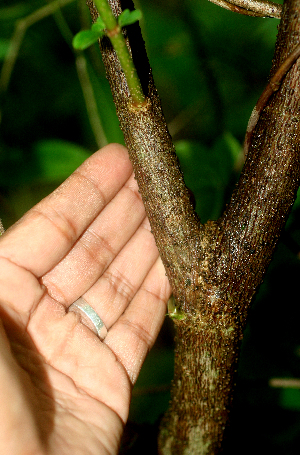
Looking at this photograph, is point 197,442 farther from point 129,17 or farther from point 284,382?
point 129,17

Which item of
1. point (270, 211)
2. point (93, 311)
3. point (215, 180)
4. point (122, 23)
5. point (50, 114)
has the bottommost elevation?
point (93, 311)

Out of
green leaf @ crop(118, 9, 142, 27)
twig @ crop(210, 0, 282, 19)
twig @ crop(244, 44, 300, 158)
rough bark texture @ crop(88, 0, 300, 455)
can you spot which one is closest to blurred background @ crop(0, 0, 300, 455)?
rough bark texture @ crop(88, 0, 300, 455)

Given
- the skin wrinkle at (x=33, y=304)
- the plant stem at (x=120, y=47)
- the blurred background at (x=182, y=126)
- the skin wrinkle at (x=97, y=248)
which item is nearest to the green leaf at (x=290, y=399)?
the blurred background at (x=182, y=126)

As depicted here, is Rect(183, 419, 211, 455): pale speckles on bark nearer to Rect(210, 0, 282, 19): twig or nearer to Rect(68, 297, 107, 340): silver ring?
Rect(68, 297, 107, 340): silver ring

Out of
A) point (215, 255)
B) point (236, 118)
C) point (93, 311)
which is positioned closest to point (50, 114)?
point (236, 118)

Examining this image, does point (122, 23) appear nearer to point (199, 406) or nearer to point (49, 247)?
point (49, 247)

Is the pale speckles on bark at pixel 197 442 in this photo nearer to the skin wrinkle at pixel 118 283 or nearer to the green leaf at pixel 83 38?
the skin wrinkle at pixel 118 283

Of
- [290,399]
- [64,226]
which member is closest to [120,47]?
[64,226]
